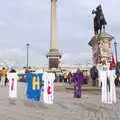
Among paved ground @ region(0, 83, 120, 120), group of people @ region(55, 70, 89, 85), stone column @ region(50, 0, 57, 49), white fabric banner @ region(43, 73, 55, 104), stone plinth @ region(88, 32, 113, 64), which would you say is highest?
stone column @ region(50, 0, 57, 49)

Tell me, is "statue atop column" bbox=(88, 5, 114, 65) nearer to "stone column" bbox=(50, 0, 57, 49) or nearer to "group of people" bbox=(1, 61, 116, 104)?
"group of people" bbox=(1, 61, 116, 104)

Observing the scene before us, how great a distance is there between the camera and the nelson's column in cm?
7444

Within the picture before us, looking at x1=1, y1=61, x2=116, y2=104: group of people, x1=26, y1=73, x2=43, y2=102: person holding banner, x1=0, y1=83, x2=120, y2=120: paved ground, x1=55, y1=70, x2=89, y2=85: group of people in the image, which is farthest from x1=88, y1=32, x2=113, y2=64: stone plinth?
x1=26, y1=73, x2=43, y2=102: person holding banner

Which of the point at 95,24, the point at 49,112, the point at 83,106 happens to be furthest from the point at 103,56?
the point at 49,112

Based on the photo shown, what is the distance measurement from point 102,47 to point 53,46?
39807mm

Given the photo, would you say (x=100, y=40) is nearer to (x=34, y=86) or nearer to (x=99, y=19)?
(x=99, y=19)

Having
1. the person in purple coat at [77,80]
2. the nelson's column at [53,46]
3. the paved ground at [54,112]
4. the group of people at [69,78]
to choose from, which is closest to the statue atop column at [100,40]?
the group of people at [69,78]

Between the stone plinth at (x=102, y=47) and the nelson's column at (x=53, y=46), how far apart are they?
116 ft

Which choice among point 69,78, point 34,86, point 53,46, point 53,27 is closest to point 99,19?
point 69,78

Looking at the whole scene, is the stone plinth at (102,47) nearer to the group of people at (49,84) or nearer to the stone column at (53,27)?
the group of people at (49,84)

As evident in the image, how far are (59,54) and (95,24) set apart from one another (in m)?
34.4

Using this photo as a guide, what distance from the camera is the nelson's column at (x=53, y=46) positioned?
74.4 meters

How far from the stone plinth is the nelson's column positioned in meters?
35.4

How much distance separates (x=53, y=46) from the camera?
251 ft
